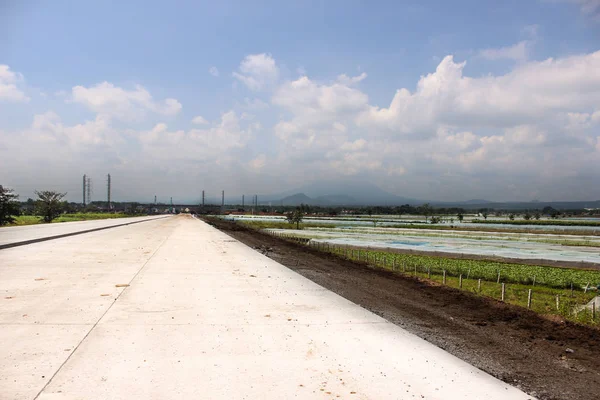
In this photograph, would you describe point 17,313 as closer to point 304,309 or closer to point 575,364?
point 304,309

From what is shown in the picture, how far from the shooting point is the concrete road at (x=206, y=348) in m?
5.01

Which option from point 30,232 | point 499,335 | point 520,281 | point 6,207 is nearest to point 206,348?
point 499,335

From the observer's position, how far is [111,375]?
522cm

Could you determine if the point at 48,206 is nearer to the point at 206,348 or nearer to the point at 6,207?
the point at 6,207

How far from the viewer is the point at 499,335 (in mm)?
8758

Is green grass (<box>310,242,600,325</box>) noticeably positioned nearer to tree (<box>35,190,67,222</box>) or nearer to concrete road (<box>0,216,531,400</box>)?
concrete road (<box>0,216,531,400</box>)

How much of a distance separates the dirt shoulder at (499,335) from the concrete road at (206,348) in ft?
2.51

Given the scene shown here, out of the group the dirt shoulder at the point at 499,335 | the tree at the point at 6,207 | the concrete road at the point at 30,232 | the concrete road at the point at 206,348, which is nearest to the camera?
the concrete road at the point at 206,348

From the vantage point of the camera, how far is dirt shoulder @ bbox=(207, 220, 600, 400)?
6270 mm

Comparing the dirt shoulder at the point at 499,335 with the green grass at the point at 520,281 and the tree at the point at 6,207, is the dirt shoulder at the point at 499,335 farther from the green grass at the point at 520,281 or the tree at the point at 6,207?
the tree at the point at 6,207

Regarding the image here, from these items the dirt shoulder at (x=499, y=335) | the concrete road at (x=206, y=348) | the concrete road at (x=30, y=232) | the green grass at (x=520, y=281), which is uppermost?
the concrete road at (x=30, y=232)

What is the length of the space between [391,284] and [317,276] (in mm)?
3046

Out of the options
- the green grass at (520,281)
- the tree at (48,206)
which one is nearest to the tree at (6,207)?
the tree at (48,206)

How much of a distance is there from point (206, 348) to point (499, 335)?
20.9 ft
